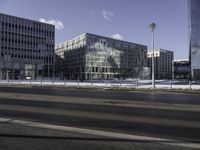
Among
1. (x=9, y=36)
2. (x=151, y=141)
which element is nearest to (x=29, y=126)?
(x=151, y=141)

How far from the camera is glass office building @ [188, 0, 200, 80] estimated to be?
253 ft

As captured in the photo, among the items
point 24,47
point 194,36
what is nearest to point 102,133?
point 194,36

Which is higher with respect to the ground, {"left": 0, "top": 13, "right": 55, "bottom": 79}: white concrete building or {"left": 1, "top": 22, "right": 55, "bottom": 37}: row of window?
{"left": 1, "top": 22, "right": 55, "bottom": 37}: row of window

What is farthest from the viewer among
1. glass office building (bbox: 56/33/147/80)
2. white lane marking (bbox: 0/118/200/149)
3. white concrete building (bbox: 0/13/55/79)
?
glass office building (bbox: 56/33/147/80)

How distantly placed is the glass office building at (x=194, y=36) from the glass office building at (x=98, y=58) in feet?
158

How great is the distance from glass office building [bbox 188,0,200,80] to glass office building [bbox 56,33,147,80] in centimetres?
4830

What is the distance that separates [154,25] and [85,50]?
105104mm

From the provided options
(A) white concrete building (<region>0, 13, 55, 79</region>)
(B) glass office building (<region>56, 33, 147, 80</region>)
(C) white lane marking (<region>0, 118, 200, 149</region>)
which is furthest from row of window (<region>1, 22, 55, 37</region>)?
(C) white lane marking (<region>0, 118, 200, 149</region>)

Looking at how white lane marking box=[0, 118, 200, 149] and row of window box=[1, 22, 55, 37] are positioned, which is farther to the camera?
row of window box=[1, 22, 55, 37]

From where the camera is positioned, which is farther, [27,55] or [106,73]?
[106,73]

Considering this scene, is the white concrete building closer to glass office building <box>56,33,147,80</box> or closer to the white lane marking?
glass office building <box>56,33,147,80</box>

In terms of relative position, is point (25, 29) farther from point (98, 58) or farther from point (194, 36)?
point (194, 36)

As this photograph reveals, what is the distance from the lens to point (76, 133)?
7805mm

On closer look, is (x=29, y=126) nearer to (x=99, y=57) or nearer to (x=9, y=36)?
(x=9, y=36)
